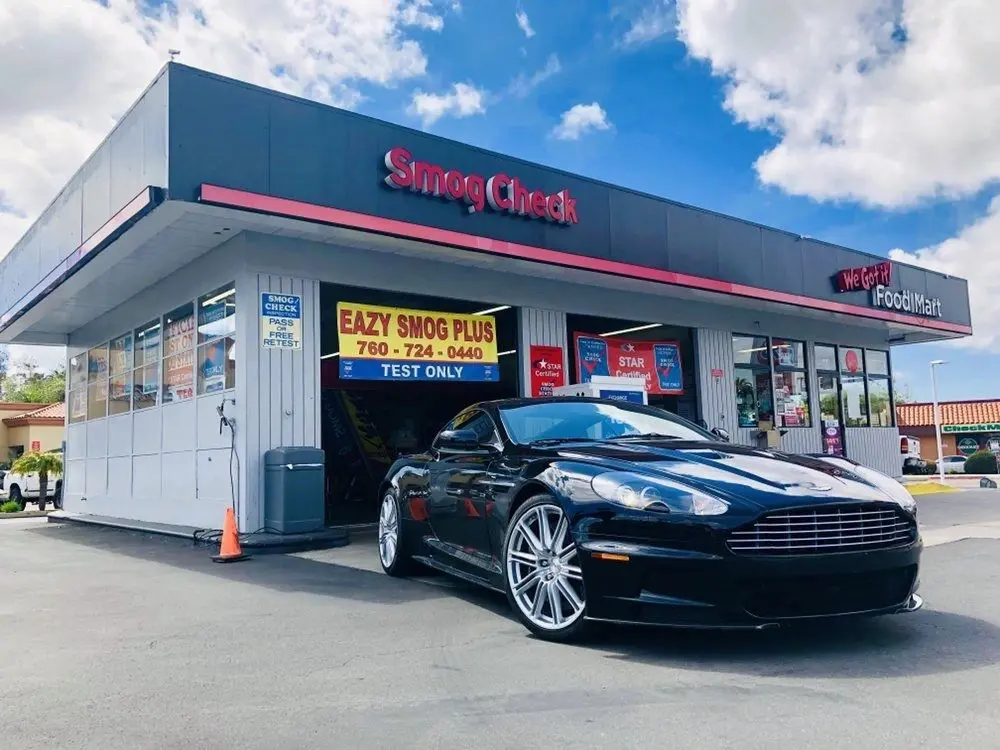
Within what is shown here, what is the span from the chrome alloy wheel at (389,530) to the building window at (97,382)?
1069cm

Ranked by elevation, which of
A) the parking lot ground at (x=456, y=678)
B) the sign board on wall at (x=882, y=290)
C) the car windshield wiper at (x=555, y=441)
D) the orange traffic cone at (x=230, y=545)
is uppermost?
the sign board on wall at (x=882, y=290)

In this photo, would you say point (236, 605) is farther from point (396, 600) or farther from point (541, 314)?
point (541, 314)

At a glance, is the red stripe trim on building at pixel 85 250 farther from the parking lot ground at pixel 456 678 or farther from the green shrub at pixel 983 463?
the green shrub at pixel 983 463

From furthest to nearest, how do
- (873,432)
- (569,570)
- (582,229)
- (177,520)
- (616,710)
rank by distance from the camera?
1. (873,432)
2. (582,229)
3. (177,520)
4. (569,570)
5. (616,710)

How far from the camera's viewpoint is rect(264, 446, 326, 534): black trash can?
32.2 feet

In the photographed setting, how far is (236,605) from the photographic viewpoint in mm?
5863

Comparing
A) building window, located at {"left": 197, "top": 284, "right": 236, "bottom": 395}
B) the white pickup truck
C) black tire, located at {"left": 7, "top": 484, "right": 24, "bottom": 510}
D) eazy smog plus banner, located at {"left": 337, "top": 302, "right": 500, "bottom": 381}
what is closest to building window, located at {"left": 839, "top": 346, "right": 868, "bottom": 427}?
eazy smog plus banner, located at {"left": 337, "top": 302, "right": 500, "bottom": 381}

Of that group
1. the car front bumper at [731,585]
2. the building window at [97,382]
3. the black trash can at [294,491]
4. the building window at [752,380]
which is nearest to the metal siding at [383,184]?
the building window at [752,380]

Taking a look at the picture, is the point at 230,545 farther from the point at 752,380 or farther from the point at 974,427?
the point at 974,427

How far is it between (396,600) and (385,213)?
20.0 feet

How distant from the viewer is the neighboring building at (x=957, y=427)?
5131cm

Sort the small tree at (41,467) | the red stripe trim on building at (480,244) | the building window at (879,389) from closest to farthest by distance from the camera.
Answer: the red stripe trim on building at (480,244)
the building window at (879,389)
the small tree at (41,467)

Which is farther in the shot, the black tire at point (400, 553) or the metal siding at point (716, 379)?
the metal siding at point (716, 379)

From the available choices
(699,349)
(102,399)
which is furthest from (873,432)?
(102,399)
